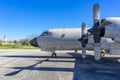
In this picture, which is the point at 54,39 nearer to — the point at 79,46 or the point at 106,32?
the point at 79,46

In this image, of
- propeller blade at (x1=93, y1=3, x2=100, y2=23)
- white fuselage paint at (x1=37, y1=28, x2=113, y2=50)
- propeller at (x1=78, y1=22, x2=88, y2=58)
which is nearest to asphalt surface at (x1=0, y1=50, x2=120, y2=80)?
propeller blade at (x1=93, y1=3, x2=100, y2=23)

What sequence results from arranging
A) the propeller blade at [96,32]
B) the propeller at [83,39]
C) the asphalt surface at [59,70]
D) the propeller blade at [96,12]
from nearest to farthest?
the asphalt surface at [59,70], the propeller blade at [96,32], the propeller blade at [96,12], the propeller at [83,39]

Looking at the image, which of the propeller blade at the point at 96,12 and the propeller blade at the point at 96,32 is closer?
the propeller blade at the point at 96,32

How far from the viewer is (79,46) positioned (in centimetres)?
2609

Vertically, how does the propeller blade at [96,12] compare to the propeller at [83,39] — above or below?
above

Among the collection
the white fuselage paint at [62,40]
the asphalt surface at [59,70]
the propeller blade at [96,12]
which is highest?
the propeller blade at [96,12]

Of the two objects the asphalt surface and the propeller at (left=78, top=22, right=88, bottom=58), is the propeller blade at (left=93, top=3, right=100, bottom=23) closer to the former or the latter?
the asphalt surface

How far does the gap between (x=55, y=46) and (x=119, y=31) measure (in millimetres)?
12349

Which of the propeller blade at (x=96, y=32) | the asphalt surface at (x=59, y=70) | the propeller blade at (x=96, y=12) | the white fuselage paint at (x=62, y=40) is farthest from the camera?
the white fuselage paint at (x=62, y=40)

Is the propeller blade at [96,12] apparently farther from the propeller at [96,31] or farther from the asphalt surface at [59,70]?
the asphalt surface at [59,70]

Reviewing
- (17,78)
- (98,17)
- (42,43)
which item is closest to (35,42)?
(42,43)

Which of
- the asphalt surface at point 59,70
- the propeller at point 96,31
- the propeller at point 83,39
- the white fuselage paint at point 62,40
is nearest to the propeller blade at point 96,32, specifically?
the propeller at point 96,31

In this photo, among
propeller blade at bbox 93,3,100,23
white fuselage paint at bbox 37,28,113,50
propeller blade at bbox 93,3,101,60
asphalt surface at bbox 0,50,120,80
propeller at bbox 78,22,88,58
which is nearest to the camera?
asphalt surface at bbox 0,50,120,80

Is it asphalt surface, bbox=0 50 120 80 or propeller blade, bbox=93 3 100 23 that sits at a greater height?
propeller blade, bbox=93 3 100 23
